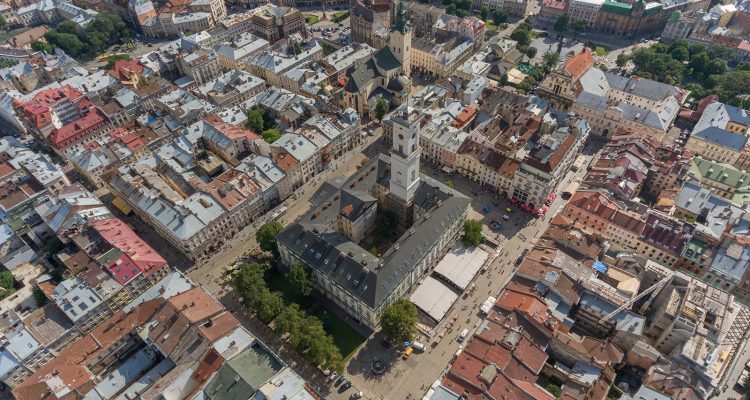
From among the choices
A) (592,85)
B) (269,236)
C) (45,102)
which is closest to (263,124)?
(269,236)

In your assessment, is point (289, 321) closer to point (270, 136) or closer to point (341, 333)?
point (341, 333)

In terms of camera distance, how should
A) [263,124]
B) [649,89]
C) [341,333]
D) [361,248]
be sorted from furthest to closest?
[649,89]
[263,124]
[361,248]
[341,333]

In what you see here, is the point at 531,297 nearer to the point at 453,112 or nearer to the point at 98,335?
the point at 453,112

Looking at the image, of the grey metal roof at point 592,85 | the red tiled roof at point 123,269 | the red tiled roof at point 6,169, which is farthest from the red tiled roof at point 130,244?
the grey metal roof at point 592,85

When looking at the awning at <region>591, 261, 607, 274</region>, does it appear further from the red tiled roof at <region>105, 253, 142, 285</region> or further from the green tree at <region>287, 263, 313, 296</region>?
the red tiled roof at <region>105, 253, 142, 285</region>

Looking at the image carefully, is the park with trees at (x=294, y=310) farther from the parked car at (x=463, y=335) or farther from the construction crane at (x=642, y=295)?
the construction crane at (x=642, y=295)

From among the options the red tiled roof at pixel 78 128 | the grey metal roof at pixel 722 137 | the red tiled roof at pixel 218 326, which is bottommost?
the red tiled roof at pixel 218 326

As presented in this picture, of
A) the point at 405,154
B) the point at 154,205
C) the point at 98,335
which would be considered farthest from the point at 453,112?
the point at 98,335
